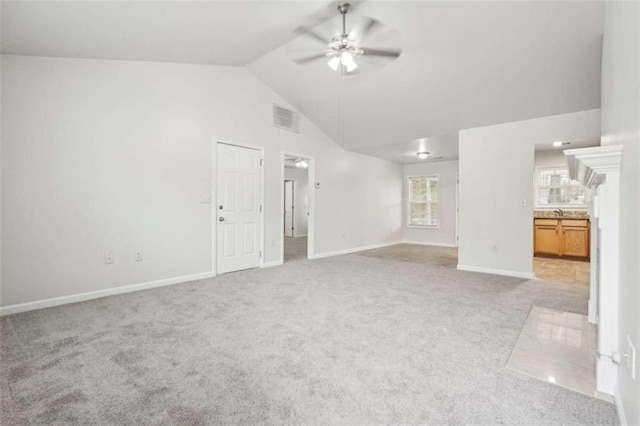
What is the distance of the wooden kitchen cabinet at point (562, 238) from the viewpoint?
581 centimetres

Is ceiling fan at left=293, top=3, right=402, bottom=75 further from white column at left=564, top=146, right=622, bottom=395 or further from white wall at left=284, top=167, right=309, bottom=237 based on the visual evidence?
white wall at left=284, top=167, right=309, bottom=237

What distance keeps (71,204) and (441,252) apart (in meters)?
6.83

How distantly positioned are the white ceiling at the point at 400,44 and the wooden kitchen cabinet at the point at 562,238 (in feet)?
10.0

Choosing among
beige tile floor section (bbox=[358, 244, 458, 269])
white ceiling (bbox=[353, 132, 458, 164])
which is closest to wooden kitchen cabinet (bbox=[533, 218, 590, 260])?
beige tile floor section (bbox=[358, 244, 458, 269])

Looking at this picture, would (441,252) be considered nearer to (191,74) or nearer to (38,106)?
(191,74)

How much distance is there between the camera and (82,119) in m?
3.28

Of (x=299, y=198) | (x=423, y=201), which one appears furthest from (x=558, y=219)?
(x=299, y=198)

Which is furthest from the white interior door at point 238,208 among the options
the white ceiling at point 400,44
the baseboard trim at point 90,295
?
the white ceiling at point 400,44

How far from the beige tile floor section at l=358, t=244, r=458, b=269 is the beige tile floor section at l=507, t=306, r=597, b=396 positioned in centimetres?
255

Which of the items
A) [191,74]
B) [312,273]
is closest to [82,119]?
[191,74]

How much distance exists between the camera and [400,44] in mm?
3447

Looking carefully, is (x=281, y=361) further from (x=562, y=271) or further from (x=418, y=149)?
(x=418, y=149)

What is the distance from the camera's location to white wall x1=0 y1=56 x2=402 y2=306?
296 cm

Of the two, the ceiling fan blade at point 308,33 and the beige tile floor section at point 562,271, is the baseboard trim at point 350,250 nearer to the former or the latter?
the beige tile floor section at point 562,271
